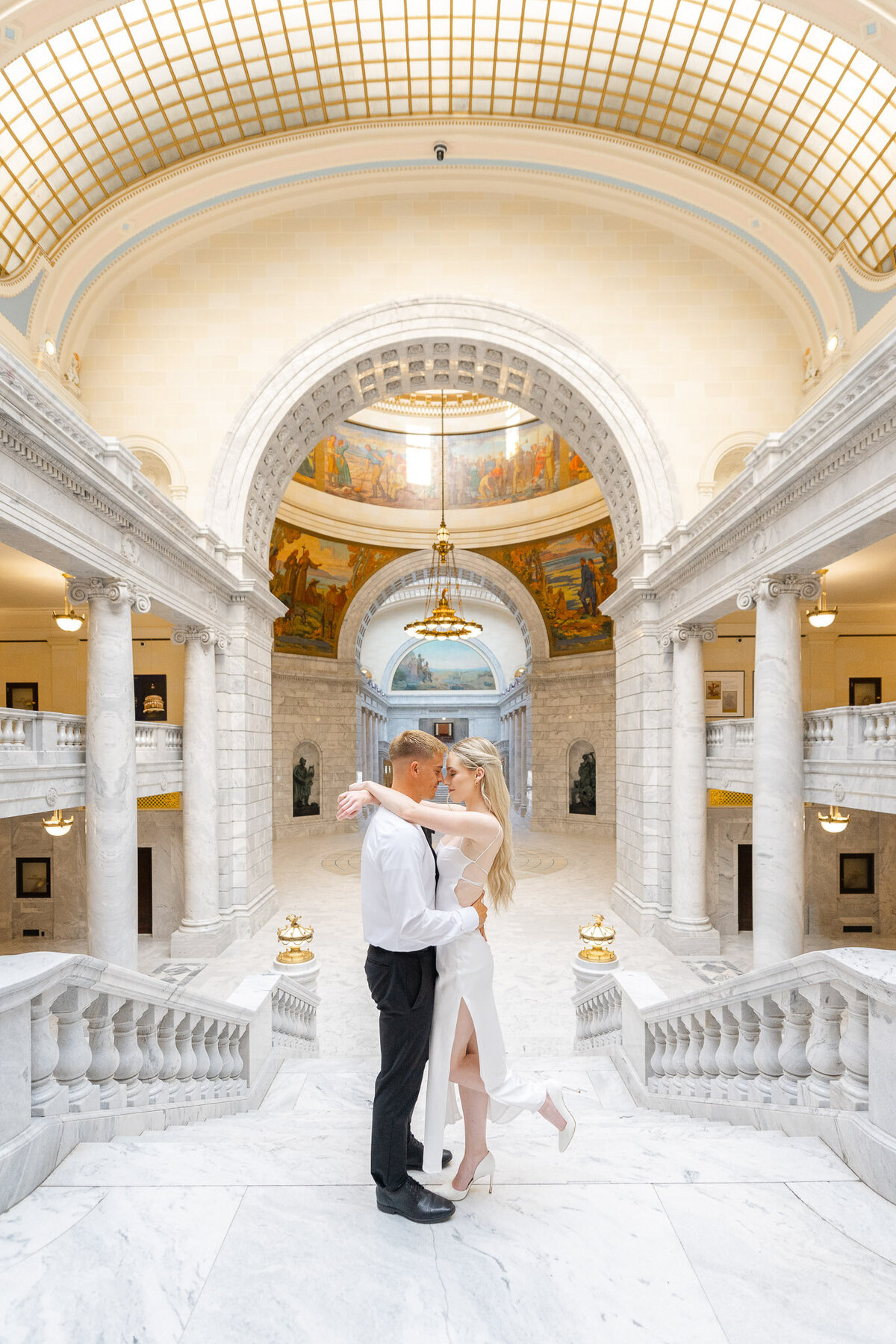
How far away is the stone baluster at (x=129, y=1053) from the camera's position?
3.97 m

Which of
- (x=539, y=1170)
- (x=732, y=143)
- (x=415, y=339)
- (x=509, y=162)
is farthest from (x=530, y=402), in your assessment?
(x=539, y=1170)

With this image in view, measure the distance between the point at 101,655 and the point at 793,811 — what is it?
29.4ft

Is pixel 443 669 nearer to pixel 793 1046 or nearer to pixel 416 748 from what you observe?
pixel 793 1046

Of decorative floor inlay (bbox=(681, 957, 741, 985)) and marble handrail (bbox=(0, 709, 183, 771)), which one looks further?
decorative floor inlay (bbox=(681, 957, 741, 985))

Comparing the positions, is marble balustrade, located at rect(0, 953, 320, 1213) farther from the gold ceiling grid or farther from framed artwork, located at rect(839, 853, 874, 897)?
framed artwork, located at rect(839, 853, 874, 897)

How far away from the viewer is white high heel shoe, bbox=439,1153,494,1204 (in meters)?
3.12

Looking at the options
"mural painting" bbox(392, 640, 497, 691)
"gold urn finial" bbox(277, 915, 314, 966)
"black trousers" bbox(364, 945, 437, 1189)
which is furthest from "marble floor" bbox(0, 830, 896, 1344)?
"mural painting" bbox(392, 640, 497, 691)

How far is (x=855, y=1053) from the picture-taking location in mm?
3287

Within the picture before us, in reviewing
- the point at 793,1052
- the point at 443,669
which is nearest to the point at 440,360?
the point at 793,1052

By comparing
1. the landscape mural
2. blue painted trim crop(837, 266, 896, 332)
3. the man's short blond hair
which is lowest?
the man's short blond hair

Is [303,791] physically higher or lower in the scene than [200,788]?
lower

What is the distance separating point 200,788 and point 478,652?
32.7 metres

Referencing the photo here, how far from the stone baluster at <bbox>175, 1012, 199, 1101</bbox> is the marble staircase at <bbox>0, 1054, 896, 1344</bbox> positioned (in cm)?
108

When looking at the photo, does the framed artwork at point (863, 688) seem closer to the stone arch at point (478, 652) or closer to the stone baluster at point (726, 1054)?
the stone baluster at point (726, 1054)
